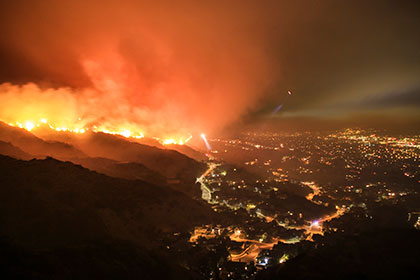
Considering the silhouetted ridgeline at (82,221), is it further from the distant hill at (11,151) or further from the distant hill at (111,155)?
the distant hill at (111,155)

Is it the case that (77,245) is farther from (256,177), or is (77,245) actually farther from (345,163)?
(345,163)

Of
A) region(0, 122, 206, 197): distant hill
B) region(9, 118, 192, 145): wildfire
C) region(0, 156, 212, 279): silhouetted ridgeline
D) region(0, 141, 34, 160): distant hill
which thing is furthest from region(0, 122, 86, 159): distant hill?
region(0, 156, 212, 279): silhouetted ridgeline

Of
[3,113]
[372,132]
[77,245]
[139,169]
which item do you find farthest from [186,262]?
[372,132]

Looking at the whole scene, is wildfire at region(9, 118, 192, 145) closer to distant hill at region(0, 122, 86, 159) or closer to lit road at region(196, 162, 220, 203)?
distant hill at region(0, 122, 86, 159)

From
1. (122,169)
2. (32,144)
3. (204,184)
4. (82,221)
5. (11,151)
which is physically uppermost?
(32,144)

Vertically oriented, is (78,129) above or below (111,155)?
above

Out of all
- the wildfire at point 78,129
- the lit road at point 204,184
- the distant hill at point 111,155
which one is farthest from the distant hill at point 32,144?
the lit road at point 204,184

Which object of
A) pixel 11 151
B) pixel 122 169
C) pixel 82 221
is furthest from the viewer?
pixel 122 169

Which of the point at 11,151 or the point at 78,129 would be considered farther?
the point at 78,129

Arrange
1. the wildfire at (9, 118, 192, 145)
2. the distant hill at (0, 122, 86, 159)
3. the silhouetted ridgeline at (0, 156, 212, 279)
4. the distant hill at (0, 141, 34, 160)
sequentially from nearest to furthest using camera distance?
1. the silhouetted ridgeline at (0, 156, 212, 279)
2. the distant hill at (0, 141, 34, 160)
3. the distant hill at (0, 122, 86, 159)
4. the wildfire at (9, 118, 192, 145)

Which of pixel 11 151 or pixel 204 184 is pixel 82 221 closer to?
pixel 11 151

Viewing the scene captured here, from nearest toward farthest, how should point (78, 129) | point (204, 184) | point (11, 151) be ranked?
point (11, 151)
point (204, 184)
point (78, 129)

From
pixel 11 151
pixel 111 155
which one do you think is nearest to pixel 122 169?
pixel 111 155
